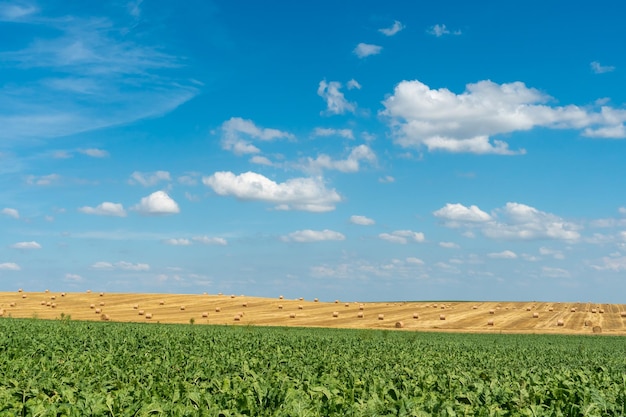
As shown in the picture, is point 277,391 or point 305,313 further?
point 305,313

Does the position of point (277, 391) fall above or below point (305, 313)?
above

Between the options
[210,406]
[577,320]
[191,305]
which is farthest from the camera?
[191,305]

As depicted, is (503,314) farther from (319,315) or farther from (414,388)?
(414,388)

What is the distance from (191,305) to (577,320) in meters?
42.5

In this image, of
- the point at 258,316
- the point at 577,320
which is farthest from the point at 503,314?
the point at 258,316

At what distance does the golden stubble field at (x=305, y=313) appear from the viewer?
55594mm

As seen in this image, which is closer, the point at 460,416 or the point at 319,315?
the point at 460,416

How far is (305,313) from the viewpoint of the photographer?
62969 millimetres

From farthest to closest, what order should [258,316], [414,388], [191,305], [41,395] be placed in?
[191,305] → [258,316] → [414,388] → [41,395]

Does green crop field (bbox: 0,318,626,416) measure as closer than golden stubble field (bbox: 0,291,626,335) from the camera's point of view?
Yes

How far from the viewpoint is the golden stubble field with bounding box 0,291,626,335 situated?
55.6 m

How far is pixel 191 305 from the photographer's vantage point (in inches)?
2670

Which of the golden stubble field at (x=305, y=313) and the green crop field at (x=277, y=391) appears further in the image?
the golden stubble field at (x=305, y=313)

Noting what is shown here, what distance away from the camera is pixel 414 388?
32.7ft
